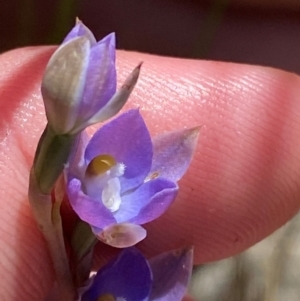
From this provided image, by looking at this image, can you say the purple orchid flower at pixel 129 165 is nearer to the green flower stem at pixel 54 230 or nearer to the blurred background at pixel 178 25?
the green flower stem at pixel 54 230

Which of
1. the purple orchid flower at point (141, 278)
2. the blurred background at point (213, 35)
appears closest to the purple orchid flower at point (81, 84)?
the purple orchid flower at point (141, 278)

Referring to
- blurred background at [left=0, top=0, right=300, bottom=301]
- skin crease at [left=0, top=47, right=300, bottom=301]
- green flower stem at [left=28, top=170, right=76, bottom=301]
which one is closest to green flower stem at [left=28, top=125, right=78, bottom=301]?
green flower stem at [left=28, top=170, right=76, bottom=301]

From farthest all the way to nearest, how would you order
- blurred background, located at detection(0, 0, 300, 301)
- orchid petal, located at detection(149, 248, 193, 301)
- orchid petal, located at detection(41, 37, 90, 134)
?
blurred background, located at detection(0, 0, 300, 301)
orchid petal, located at detection(149, 248, 193, 301)
orchid petal, located at detection(41, 37, 90, 134)

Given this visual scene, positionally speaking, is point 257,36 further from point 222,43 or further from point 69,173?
point 69,173

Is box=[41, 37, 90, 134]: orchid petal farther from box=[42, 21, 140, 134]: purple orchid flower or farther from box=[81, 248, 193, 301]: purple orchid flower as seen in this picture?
box=[81, 248, 193, 301]: purple orchid flower

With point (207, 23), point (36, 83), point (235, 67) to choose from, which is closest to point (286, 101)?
point (235, 67)

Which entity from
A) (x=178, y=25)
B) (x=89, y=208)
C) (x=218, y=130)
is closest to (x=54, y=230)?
(x=89, y=208)

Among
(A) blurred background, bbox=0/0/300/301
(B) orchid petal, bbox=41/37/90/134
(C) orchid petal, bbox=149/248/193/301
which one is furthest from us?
(A) blurred background, bbox=0/0/300/301
